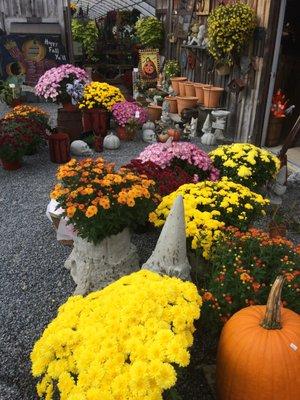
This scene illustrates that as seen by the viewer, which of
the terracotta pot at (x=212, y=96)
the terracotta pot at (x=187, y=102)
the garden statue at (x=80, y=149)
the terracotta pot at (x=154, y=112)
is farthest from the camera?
Answer: the terracotta pot at (x=154, y=112)

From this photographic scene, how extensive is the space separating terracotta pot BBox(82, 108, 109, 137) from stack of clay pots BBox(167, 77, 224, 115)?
74.7 inches

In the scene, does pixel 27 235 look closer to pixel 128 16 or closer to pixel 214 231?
pixel 214 231

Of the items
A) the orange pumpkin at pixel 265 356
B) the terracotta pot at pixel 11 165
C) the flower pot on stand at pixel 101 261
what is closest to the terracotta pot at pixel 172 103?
the terracotta pot at pixel 11 165

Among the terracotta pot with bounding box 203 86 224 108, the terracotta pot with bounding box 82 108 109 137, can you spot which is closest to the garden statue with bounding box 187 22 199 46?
the terracotta pot with bounding box 203 86 224 108

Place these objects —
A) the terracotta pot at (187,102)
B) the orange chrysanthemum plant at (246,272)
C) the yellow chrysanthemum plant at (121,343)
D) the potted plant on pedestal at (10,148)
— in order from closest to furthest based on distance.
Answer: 1. the yellow chrysanthemum plant at (121,343)
2. the orange chrysanthemum plant at (246,272)
3. the potted plant on pedestal at (10,148)
4. the terracotta pot at (187,102)

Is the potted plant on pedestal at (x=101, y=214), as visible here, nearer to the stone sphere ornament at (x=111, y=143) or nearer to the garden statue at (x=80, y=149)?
the garden statue at (x=80, y=149)

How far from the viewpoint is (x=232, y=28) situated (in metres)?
6.20

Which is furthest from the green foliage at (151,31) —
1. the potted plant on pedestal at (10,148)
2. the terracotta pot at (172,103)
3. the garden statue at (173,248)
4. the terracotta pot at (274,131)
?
the garden statue at (173,248)

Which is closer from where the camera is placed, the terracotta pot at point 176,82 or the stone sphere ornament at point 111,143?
the stone sphere ornament at point 111,143

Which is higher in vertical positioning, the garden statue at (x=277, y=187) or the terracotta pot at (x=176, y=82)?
the terracotta pot at (x=176, y=82)

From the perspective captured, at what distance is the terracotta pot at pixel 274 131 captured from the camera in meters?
6.68

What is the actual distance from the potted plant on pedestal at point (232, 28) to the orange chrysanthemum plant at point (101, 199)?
4.22 m

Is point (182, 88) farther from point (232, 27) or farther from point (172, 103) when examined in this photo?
point (232, 27)

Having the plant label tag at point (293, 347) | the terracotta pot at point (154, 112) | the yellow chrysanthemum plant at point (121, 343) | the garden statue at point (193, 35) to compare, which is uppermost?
the garden statue at point (193, 35)
